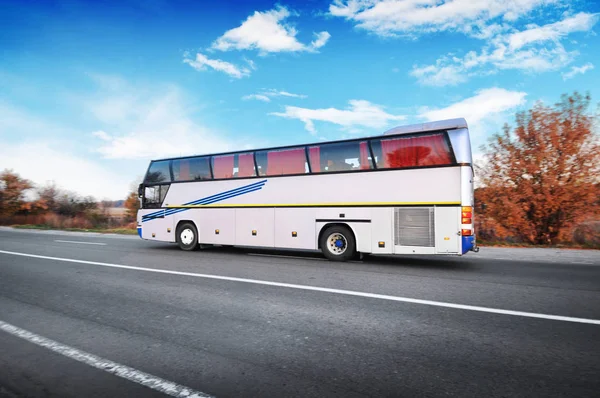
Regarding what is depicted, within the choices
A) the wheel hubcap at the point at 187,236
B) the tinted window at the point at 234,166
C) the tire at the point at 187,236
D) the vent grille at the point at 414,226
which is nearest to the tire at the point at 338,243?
the vent grille at the point at 414,226

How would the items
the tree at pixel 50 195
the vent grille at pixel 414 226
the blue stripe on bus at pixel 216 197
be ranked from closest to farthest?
the vent grille at pixel 414 226 < the blue stripe on bus at pixel 216 197 < the tree at pixel 50 195

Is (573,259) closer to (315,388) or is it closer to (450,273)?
(450,273)

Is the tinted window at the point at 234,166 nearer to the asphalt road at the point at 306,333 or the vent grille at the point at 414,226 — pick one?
the asphalt road at the point at 306,333

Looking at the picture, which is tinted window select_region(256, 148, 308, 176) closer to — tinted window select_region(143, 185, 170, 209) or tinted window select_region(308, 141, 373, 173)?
tinted window select_region(308, 141, 373, 173)

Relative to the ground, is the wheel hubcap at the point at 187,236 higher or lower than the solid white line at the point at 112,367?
higher

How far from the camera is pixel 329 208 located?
9977 mm

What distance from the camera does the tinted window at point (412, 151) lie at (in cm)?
860

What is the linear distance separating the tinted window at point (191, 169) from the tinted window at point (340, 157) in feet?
13.3

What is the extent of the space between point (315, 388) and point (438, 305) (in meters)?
3.04

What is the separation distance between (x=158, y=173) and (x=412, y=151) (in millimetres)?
9278

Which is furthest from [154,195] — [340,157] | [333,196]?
[340,157]

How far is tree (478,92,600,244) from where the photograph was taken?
13.3m

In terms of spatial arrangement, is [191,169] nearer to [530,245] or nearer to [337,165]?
[337,165]

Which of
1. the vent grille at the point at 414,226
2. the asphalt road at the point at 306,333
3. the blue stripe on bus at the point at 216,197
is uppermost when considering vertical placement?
the blue stripe on bus at the point at 216,197
